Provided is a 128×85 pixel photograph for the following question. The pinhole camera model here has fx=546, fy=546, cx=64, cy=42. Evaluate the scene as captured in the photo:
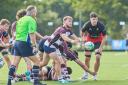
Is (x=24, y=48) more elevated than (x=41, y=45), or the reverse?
(x=41, y=45)

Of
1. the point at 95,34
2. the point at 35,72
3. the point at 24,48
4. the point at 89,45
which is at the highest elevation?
the point at 95,34

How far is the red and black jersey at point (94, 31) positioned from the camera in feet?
58.4

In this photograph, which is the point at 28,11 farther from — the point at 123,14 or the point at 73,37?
the point at 123,14

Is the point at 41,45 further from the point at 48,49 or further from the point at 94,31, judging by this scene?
the point at 94,31

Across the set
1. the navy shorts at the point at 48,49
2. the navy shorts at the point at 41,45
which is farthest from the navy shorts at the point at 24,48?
the navy shorts at the point at 41,45

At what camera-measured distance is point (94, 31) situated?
1784 centimetres

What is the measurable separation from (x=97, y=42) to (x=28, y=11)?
11.9 feet

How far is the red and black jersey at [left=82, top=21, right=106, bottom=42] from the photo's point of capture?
17.8m

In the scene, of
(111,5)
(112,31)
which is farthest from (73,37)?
(112,31)

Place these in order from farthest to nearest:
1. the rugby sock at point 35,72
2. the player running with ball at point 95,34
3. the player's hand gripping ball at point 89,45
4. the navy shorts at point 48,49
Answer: the player running with ball at point 95,34 → the player's hand gripping ball at point 89,45 → the navy shorts at point 48,49 → the rugby sock at point 35,72

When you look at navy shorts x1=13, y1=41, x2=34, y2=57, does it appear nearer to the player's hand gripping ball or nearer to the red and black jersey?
the player's hand gripping ball

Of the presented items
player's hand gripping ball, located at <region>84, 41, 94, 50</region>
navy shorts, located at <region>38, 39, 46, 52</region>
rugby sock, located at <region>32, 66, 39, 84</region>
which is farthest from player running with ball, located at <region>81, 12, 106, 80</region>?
rugby sock, located at <region>32, 66, 39, 84</region>

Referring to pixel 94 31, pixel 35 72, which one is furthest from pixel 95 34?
pixel 35 72

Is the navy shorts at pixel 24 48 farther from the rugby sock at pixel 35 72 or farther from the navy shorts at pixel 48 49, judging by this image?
the navy shorts at pixel 48 49
